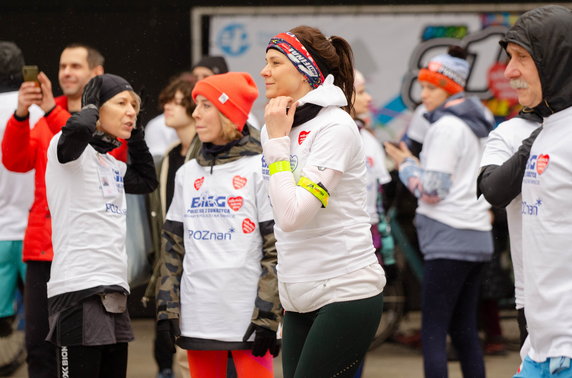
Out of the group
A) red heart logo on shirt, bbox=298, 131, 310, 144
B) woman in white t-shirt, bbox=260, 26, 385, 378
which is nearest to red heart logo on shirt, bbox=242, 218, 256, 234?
woman in white t-shirt, bbox=260, 26, 385, 378

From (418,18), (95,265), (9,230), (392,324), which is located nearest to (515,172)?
(95,265)

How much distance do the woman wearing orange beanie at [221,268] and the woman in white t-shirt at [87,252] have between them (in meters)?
0.26

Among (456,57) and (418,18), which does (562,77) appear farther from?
(418,18)

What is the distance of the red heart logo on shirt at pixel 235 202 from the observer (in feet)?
16.0

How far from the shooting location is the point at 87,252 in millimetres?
4668

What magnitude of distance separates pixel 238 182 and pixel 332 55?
37.1 inches

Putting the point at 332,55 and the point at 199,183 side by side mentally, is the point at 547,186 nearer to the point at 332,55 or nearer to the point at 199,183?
the point at 332,55

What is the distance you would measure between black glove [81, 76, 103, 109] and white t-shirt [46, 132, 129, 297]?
0.78ft

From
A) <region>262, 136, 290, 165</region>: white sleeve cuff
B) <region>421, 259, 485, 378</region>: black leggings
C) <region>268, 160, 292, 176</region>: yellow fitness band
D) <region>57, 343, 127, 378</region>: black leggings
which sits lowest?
<region>421, 259, 485, 378</region>: black leggings

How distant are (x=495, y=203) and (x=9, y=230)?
3284 mm

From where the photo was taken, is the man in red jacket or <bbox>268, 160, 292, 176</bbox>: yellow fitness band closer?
<bbox>268, 160, 292, 176</bbox>: yellow fitness band

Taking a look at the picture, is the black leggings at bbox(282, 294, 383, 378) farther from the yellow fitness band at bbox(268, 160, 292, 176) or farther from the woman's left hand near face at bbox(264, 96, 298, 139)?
the woman's left hand near face at bbox(264, 96, 298, 139)

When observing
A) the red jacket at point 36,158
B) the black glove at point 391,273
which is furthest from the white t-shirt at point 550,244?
the black glove at point 391,273

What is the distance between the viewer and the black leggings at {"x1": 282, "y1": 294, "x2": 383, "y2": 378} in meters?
3.86
